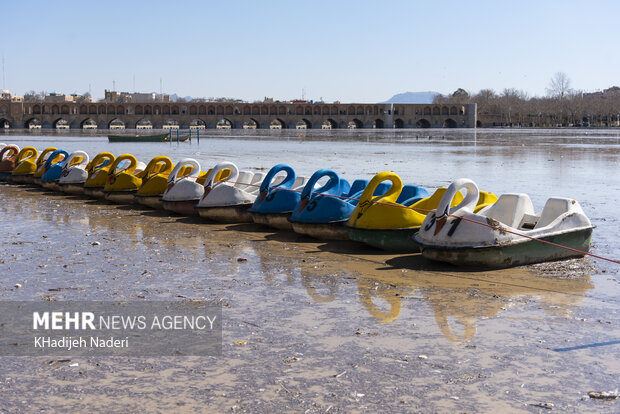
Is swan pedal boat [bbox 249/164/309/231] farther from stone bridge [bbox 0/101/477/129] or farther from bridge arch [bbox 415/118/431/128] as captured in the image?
bridge arch [bbox 415/118/431/128]

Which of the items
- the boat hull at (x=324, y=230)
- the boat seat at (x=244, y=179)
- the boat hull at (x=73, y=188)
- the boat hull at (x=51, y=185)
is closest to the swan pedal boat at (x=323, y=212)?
the boat hull at (x=324, y=230)

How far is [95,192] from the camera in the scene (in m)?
13.4

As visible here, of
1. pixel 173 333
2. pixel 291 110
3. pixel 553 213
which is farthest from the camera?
pixel 291 110

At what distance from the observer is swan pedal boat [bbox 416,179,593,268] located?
7.05 metres

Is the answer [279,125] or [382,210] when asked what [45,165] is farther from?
[279,125]

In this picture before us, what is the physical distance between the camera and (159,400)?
3924 mm

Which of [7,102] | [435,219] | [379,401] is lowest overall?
[379,401]

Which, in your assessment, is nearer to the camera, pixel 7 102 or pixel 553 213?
pixel 553 213

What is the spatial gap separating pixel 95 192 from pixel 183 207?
3.13 meters

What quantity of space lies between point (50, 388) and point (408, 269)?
3.98 m

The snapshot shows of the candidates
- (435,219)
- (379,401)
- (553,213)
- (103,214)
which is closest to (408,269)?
(435,219)

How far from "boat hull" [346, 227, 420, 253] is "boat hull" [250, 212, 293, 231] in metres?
1.61

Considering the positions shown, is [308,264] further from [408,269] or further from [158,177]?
[158,177]

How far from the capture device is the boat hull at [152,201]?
1174 cm
